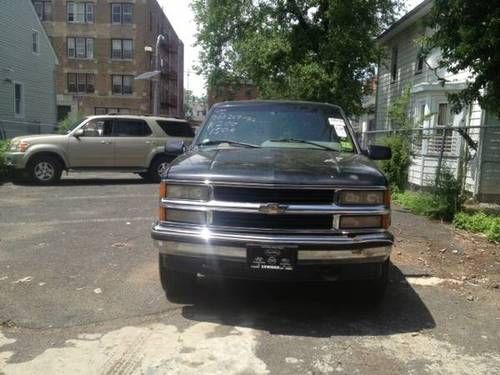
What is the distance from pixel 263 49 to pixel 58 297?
16968 mm

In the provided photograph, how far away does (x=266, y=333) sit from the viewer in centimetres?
432

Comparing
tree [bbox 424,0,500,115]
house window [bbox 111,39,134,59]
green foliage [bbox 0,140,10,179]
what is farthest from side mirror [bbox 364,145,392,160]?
house window [bbox 111,39,134,59]

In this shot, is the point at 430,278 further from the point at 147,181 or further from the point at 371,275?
the point at 147,181

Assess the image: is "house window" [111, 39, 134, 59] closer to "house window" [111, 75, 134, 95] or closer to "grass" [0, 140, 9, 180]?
"house window" [111, 75, 134, 95]

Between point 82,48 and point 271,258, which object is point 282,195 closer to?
point 271,258

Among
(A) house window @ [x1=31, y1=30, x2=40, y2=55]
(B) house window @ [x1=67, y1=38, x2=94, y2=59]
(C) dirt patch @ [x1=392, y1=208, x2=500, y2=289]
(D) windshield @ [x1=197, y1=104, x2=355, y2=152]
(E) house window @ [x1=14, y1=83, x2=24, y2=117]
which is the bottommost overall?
(C) dirt patch @ [x1=392, y1=208, x2=500, y2=289]

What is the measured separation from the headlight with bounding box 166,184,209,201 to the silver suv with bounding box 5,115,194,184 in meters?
10.1

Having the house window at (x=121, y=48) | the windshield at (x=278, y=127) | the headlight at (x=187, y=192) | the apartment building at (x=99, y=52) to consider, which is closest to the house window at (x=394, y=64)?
the windshield at (x=278, y=127)

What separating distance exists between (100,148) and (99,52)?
112ft

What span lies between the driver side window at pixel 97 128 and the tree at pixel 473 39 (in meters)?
8.76

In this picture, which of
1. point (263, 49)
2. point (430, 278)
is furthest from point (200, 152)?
point (263, 49)

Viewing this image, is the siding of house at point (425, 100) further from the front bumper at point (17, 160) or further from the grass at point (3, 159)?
the grass at point (3, 159)

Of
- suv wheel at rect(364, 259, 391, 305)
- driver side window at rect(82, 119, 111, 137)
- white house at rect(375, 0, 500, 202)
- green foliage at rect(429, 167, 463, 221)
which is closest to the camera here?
suv wheel at rect(364, 259, 391, 305)

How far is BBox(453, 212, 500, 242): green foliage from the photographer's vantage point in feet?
26.2
